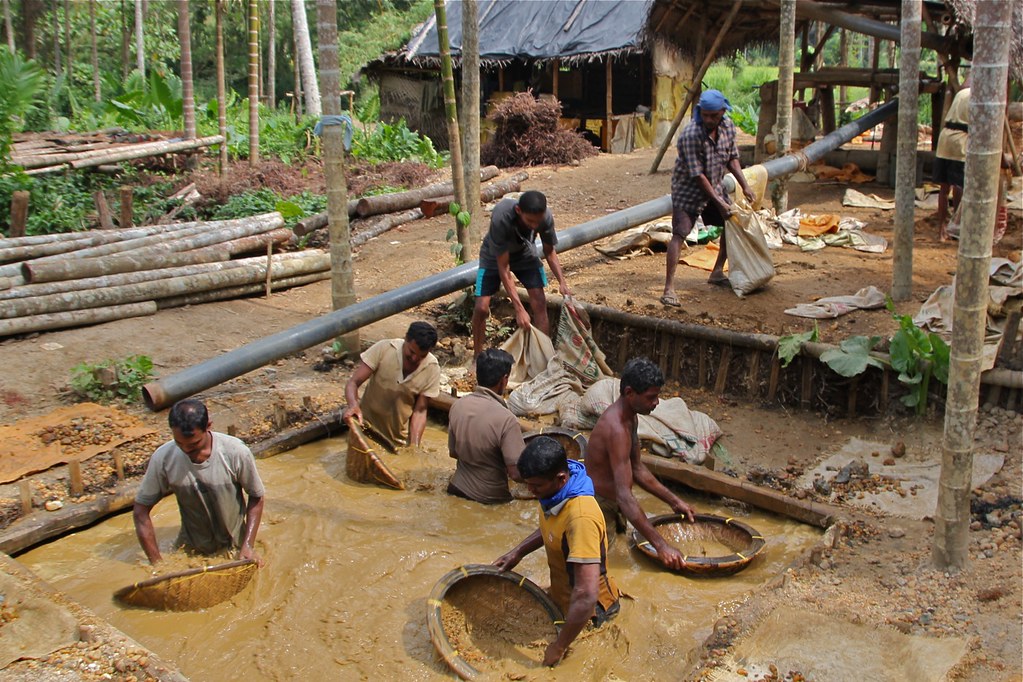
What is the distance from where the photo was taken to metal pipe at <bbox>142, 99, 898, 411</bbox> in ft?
21.7

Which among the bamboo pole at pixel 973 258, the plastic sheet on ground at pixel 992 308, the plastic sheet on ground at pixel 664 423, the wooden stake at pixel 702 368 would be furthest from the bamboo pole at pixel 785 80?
the bamboo pole at pixel 973 258

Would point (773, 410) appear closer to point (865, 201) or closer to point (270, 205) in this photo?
point (865, 201)

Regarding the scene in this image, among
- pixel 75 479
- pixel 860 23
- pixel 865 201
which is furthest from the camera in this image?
pixel 860 23

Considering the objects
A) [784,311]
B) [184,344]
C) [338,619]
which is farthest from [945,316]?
[184,344]

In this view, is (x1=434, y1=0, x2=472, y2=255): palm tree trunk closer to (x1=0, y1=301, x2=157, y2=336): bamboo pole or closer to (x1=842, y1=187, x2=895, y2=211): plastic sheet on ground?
(x1=0, y1=301, x2=157, y2=336): bamboo pole

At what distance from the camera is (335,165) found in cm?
766

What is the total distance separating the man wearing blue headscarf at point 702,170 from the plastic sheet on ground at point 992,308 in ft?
6.28

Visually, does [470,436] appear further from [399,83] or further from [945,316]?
[399,83]

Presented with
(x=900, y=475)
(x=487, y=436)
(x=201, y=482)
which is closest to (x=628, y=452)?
(x=487, y=436)

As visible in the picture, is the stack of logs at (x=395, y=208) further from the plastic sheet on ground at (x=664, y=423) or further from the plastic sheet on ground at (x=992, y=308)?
the plastic sheet on ground at (x=992, y=308)

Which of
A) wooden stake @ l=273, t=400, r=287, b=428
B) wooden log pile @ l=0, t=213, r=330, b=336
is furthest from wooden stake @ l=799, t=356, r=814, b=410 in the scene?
wooden log pile @ l=0, t=213, r=330, b=336

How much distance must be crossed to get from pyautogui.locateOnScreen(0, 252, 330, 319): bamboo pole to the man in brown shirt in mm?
→ 4908

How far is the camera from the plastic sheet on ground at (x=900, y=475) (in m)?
5.82

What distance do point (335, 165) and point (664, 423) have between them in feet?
11.1
